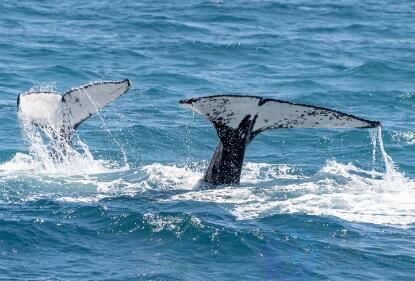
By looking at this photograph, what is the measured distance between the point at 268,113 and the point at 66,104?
3665 mm

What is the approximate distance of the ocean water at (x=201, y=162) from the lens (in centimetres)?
1187

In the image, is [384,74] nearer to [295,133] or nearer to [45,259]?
[295,133]

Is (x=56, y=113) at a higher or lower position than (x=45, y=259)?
higher

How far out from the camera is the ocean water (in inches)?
467

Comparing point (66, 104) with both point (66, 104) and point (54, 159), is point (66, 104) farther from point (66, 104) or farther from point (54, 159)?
point (54, 159)

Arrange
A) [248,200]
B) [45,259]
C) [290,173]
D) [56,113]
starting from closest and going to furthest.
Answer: [45,259] < [248,200] < [56,113] < [290,173]

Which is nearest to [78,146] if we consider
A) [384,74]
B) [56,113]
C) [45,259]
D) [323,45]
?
[56,113]

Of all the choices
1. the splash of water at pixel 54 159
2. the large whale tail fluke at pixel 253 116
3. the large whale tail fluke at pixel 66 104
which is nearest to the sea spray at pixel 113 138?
the large whale tail fluke at pixel 66 104

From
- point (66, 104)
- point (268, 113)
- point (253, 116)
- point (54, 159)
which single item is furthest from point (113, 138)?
point (268, 113)

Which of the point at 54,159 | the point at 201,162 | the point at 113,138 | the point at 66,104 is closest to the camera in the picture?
the point at 66,104

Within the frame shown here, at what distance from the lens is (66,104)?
1503 cm

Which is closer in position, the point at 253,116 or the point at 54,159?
the point at 253,116

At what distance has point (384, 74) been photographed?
1094 inches

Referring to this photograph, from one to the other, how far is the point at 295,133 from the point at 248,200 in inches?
272
